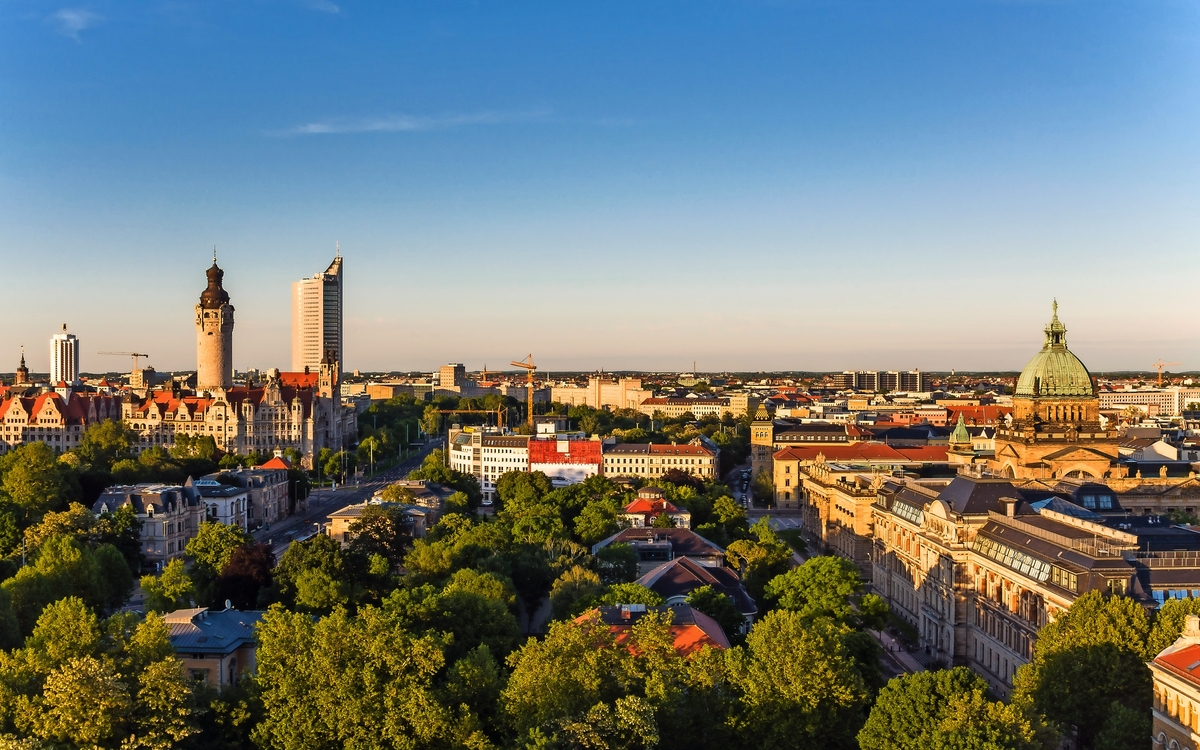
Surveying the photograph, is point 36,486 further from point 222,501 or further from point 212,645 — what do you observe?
point 212,645

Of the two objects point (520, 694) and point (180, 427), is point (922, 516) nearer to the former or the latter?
point (520, 694)

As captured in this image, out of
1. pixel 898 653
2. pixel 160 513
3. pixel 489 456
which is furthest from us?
pixel 489 456

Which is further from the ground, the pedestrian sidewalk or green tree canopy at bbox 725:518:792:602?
green tree canopy at bbox 725:518:792:602

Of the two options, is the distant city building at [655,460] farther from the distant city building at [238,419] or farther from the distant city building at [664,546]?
the distant city building at [664,546]

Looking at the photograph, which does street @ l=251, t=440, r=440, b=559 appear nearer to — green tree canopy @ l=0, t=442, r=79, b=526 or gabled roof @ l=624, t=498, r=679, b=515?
green tree canopy @ l=0, t=442, r=79, b=526

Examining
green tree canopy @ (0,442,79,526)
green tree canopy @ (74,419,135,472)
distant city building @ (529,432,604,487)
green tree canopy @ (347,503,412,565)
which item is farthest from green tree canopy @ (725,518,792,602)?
green tree canopy @ (74,419,135,472)

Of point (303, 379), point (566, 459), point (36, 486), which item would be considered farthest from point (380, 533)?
point (303, 379)
